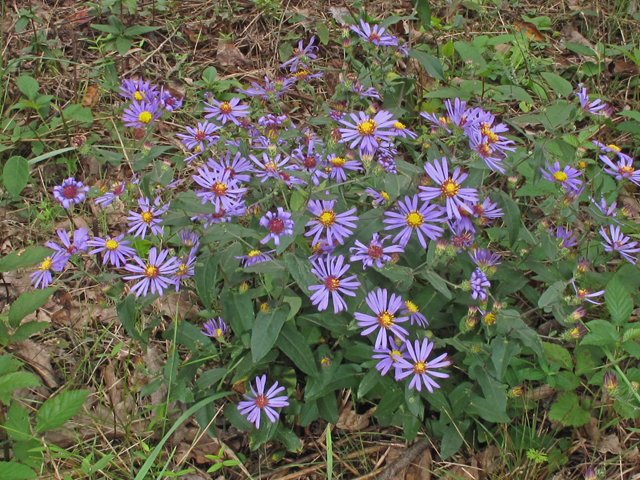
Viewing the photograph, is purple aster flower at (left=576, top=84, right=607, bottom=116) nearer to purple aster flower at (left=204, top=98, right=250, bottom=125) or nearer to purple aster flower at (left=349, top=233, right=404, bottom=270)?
purple aster flower at (left=349, top=233, right=404, bottom=270)

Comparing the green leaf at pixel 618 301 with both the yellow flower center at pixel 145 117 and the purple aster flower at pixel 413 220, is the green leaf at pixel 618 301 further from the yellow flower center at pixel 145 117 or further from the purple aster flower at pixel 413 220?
the yellow flower center at pixel 145 117

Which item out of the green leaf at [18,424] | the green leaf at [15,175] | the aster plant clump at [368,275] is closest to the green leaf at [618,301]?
the aster plant clump at [368,275]

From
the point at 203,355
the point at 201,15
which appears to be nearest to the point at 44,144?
the point at 201,15

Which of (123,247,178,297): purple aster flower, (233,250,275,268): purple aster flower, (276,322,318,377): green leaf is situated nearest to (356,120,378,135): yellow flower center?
(233,250,275,268): purple aster flower

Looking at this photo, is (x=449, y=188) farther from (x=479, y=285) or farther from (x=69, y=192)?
(x=69, y=192)

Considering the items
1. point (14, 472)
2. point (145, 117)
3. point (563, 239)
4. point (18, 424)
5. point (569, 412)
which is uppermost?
point (145, 117)

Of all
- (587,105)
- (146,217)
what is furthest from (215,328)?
(587,105)

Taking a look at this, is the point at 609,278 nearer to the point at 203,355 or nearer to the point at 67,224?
the point at 203,355
